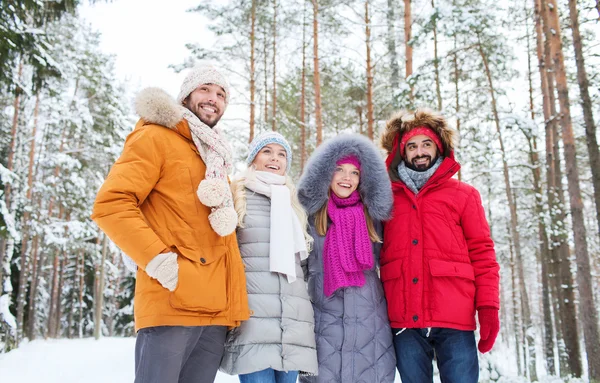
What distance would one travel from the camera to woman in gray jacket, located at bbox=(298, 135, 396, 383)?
10.5 ft

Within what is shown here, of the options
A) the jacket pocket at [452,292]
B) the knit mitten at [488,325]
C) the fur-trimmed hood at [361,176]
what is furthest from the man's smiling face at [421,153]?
the knit mitten at [488,325]

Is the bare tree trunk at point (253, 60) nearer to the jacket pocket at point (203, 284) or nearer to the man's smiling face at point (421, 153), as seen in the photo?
the man's smiling face at point (421, 153)

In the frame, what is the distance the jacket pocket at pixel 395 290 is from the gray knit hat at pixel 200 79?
182 centimetres

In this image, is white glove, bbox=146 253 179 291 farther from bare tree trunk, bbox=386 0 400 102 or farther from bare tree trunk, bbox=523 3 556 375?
bare tree trunk, bbox=523 3 556 375

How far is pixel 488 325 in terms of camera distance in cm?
315

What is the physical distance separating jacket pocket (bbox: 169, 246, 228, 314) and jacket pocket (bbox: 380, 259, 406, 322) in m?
1.35

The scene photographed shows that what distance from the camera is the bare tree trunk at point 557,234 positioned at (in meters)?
10.4

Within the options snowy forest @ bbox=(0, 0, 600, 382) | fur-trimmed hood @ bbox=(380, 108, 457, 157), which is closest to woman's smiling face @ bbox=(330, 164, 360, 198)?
fur-trimmed hood @ bbox=(380, 108, 457, 157)

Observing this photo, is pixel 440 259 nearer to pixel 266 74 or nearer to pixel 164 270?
pixel 164 270

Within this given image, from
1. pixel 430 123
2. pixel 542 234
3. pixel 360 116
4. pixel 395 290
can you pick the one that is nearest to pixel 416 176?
pixel 430 123

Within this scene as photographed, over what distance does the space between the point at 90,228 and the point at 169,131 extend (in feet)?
52.5

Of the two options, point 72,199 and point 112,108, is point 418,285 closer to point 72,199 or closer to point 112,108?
point 72,199

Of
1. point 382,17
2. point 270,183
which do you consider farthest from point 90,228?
point 270,183

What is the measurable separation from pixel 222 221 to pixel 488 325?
2024mm
